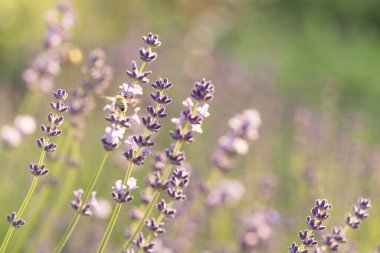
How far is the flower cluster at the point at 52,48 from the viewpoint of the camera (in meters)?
3.52

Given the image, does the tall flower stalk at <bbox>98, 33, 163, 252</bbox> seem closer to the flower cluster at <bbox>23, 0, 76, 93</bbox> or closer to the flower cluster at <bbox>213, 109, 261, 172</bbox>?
the flower cluster at <bbox>213, 109, 261, 172</bbox>

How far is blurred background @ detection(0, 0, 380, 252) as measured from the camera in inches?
187

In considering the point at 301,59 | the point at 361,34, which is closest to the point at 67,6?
the point at 301,59

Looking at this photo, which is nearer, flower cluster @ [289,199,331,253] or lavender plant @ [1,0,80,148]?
flower cluster @ [289,199,331,253]

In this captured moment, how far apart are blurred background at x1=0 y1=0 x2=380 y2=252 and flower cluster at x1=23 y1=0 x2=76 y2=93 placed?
15 centimetres

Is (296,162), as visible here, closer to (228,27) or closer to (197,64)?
(197,64)

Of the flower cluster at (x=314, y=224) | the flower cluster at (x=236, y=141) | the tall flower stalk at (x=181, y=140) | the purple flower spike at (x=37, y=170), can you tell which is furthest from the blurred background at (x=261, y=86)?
the purple flower spike at (x=37, y=170)

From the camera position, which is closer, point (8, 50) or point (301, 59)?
point (8, 50)

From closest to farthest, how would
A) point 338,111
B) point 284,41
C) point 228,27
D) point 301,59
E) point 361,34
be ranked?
1. point 338,111
2. point 301,59
3. point 284,41
4. point 228,27
5. point 361,34

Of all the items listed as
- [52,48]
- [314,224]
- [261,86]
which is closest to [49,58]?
[52,48]

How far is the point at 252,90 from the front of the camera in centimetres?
829

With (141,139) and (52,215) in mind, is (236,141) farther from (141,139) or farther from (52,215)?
(141,139)

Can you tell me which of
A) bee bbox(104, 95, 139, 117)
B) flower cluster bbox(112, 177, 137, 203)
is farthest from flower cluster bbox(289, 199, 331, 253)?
bee bbox(104, 95, 139, 117)

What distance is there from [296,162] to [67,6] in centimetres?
229
